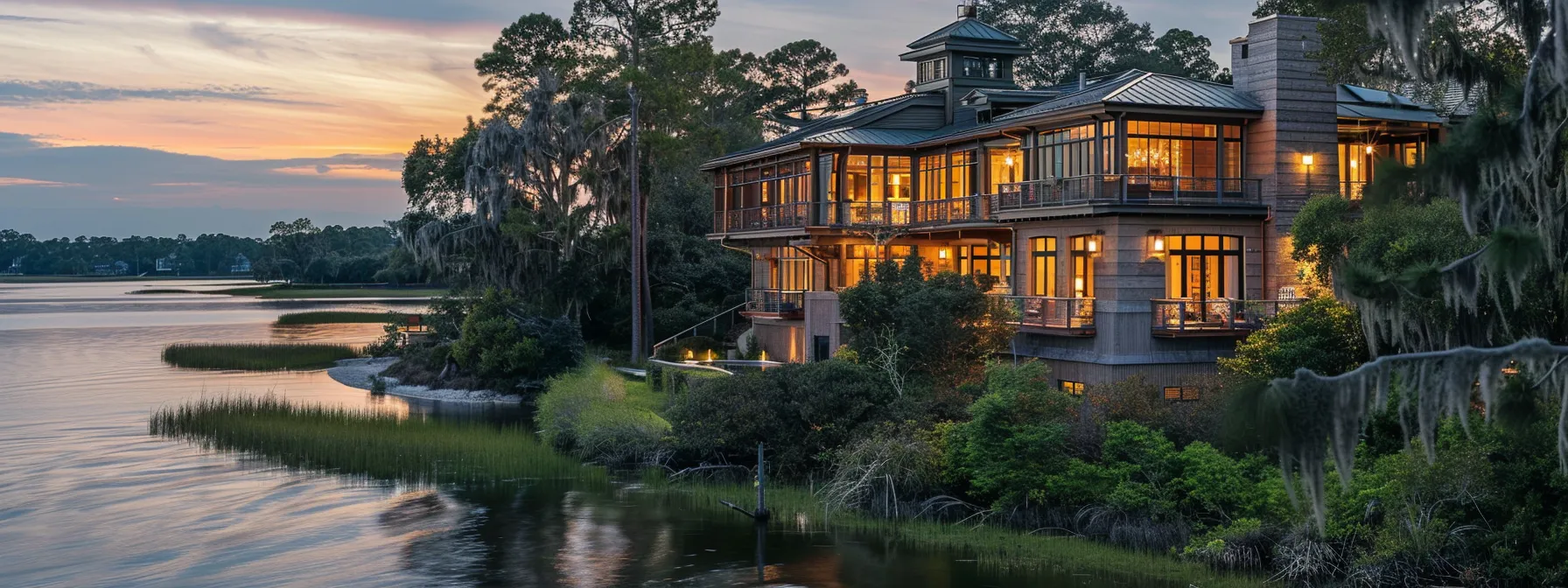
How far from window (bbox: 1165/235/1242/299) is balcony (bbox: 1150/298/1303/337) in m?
1.55

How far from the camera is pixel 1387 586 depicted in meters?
20.6

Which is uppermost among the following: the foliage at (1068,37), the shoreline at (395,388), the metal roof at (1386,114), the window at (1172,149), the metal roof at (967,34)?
the foliage at (1068,37)

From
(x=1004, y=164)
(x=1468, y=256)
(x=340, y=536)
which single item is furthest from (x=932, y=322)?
(x=1468, y=256)

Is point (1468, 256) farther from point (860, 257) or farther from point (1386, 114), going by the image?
point (860, 257)

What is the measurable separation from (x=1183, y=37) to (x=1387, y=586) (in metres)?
60.9

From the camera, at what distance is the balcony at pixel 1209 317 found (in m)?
33.4

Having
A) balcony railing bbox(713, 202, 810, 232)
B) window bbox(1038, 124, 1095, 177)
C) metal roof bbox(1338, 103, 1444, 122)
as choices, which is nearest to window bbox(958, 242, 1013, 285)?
window bbox(1038, 124, 1095, 177)

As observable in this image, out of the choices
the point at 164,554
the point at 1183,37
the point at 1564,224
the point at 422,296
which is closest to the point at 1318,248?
the point at 1564,224

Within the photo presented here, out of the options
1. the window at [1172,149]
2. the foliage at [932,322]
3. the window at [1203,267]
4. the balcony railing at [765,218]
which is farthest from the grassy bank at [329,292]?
the window at [1203,267]

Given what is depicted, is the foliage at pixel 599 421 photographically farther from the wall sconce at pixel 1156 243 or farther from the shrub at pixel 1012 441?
the wall sconce at pixel 1156 243

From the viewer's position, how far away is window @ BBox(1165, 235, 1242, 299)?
35438 mm

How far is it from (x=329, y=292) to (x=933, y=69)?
140846 millimetres

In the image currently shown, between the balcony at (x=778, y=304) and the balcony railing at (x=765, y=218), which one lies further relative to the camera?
the balcony at (x=778, y=304)

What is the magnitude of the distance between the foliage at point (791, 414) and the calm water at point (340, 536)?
3.08 m
